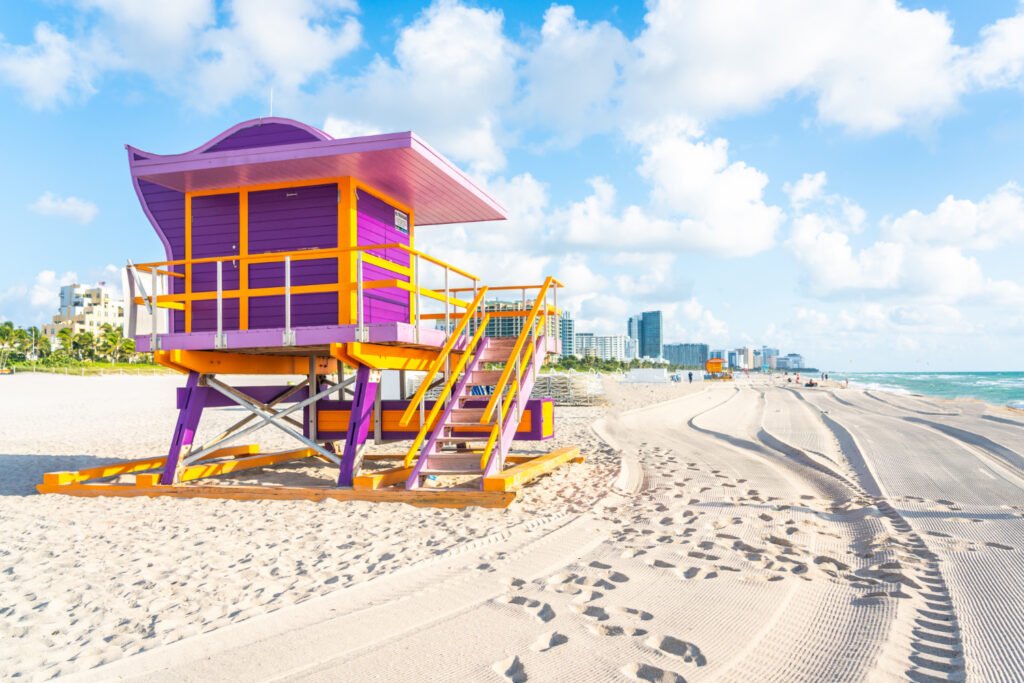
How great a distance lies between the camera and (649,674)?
3.35 m

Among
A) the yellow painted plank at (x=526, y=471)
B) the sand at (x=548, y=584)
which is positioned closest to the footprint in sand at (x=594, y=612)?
the sand at (x=548, y=584)

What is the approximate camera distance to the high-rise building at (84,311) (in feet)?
443

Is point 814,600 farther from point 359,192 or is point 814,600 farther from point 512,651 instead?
point 359,192

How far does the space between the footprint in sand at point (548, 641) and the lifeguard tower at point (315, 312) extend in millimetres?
4134

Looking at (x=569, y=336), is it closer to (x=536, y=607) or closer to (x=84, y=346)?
(x=84, y=346)

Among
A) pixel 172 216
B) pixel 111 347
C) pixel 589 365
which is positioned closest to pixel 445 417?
pixel 172 216

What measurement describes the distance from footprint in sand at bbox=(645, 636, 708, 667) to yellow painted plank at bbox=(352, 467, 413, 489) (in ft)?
16.8

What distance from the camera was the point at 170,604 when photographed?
461 centimetres

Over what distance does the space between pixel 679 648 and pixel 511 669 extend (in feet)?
3.07

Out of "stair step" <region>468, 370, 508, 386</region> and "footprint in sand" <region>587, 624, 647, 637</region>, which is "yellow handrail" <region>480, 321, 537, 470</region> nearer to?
"stair step" <region>468, 370, 508, 386</region>

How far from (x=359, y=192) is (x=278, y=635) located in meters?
6.93

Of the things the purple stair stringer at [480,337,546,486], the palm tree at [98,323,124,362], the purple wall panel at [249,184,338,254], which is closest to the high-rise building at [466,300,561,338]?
the purple stair stringer at [480,337,546,486]

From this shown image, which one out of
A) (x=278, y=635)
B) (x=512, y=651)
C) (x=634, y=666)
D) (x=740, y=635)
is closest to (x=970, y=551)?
(x=740, y=635)

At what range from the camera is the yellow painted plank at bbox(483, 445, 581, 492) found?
7.71 meters
